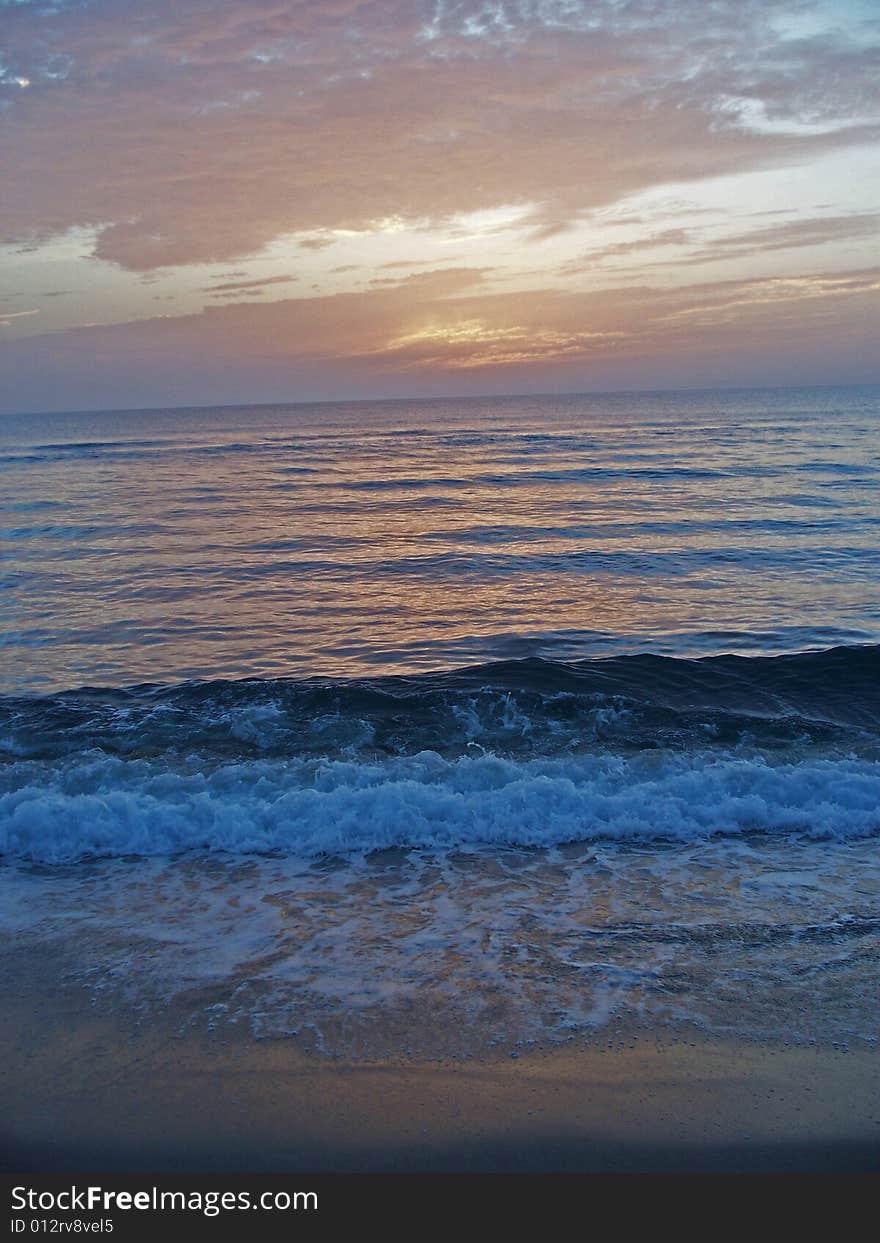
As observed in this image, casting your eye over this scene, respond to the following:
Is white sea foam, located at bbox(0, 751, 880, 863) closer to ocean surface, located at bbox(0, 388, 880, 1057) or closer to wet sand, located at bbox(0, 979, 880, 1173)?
ocean surface, located at bbox(0, 388, 880, 1057)

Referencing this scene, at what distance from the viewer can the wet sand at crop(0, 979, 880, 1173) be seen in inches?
163

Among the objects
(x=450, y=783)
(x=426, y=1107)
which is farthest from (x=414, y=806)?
(x=426, y=1107)

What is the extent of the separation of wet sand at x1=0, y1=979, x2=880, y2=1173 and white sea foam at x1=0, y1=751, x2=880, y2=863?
300 cm

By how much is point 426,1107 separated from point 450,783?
4.67m

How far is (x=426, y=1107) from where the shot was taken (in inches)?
175

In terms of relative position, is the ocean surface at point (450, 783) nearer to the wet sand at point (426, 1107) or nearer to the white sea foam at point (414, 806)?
the white sea foam at point (414, 806)

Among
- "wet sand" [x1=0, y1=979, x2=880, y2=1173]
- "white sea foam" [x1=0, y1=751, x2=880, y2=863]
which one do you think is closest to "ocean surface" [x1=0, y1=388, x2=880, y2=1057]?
"white sea foam" [x1=0, y1=751, x2=880, y2=863]

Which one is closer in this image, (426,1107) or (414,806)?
(426,1107)

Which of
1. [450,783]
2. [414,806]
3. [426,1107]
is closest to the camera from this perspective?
[426,1107]

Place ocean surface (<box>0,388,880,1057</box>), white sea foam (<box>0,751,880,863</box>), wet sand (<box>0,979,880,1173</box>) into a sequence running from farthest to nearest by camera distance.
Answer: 1. white sea foam (<box>0,751,880,863</box>)
2. ocean surface (<box>0,388,880,1057</box>)
3. wet sand (<box>0,979,880,1173</box>)

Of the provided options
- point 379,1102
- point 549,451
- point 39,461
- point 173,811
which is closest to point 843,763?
point 379,1102

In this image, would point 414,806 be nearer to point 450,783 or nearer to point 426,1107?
point 450,783

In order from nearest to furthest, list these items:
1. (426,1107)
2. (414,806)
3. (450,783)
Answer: (426,1107) → (414,806) → (450,783)

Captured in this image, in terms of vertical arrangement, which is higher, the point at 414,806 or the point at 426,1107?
the point at 414,806
